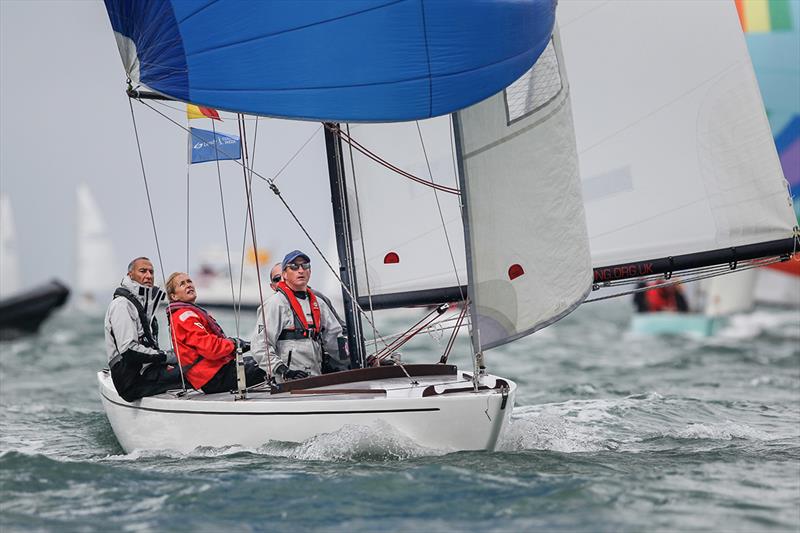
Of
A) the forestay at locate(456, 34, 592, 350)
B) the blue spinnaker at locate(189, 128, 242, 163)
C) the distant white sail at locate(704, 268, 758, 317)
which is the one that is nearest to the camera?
the forestay at locate(456, 34, 592, 350)

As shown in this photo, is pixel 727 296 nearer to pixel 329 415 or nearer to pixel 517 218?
pixel 517 218

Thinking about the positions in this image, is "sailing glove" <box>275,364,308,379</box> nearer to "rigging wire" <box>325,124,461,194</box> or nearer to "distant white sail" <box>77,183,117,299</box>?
"rigging wire" <box>325,124,461,194</box>

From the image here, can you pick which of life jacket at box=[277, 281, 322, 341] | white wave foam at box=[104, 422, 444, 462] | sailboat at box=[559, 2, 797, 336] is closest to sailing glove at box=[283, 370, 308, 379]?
life jacket at box=[277, 281, 322, 341]

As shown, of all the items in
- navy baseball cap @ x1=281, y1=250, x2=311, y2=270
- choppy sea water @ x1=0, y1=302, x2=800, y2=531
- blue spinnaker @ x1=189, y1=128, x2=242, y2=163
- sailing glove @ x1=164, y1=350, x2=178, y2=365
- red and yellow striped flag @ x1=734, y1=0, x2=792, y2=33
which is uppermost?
red and yellow striped flag @ x1=734, y1=0, x2=792, y2=33

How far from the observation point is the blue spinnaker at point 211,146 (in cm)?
725

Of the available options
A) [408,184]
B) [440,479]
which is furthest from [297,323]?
[440,479]

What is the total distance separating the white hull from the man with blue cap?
0.33 meters

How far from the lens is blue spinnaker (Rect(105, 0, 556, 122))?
5961 millimetres

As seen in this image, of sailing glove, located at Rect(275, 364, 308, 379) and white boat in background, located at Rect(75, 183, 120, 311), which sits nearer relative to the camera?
sailing glove, located at Rect(275, 364, 308, 379)

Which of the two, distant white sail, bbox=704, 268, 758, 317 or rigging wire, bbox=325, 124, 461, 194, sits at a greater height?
rigging wire, bbox=325, 124, 461, 194

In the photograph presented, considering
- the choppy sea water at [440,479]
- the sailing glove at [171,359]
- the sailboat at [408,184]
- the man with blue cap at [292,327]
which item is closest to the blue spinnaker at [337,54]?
the sailboat at [408,184]

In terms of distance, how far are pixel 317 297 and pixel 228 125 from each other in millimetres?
1297

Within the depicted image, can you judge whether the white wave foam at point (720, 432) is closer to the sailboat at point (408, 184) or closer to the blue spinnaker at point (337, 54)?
the sailboat at point (408, 184)

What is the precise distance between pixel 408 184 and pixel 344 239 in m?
0.84
